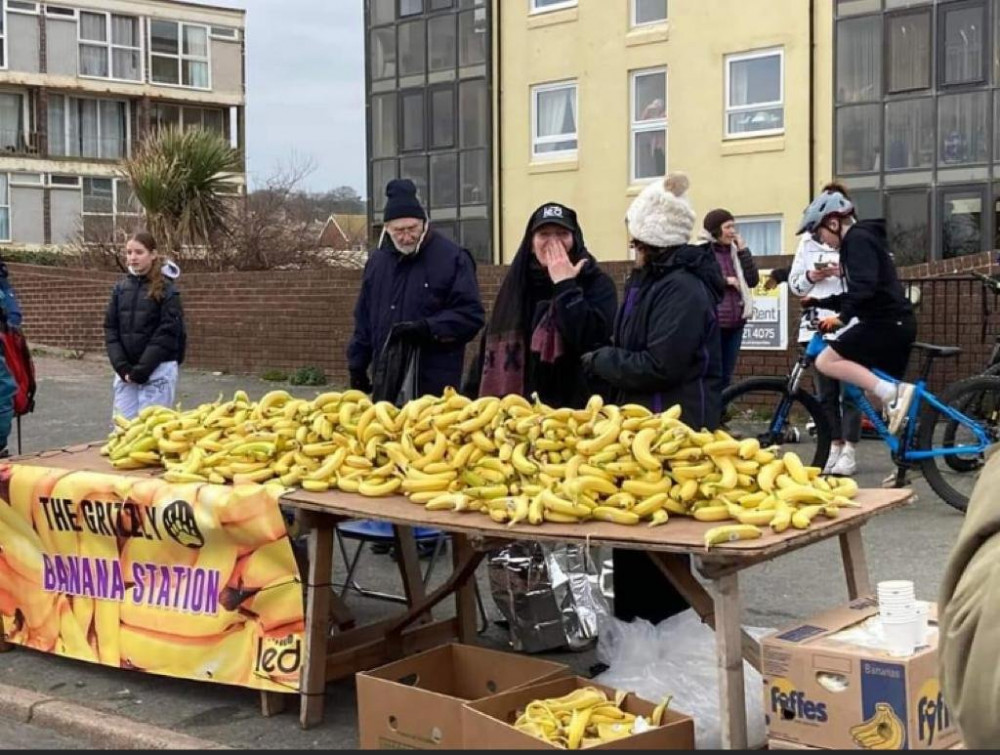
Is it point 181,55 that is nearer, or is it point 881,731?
point 881,731

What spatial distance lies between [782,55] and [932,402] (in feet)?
53.2

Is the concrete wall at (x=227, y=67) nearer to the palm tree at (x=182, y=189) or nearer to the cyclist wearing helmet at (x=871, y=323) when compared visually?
the palm tree at (x=182, y=189)

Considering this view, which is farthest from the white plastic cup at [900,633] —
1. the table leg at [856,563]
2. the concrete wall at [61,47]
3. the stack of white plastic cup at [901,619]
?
the concrete wall at [61,47]

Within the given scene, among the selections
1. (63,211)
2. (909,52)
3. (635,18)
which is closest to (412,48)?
(635,18)

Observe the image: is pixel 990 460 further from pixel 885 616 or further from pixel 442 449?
pixel 442 449

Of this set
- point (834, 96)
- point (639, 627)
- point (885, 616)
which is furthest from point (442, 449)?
point (834, 96)

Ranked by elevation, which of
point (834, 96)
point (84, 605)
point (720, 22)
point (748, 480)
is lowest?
point (84, 605)

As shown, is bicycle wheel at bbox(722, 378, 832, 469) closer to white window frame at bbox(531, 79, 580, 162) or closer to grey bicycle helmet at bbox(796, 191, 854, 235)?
grey bicycle helmet at bbox(796, 191, 854, 235)

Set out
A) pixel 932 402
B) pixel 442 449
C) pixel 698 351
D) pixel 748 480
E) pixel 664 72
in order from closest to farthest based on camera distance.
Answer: pixel 748 480
pixel 442 449
pixel 698 351
pixel 932 402
pixel 664 72

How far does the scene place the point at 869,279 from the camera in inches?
289

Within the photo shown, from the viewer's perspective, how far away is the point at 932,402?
7.50 m

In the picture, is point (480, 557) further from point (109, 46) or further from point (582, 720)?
point (109, 46)

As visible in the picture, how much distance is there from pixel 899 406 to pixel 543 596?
332 cm

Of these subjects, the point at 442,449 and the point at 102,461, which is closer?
the point at 442,449
